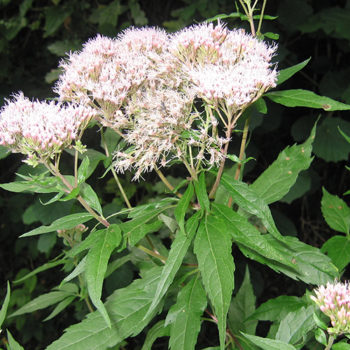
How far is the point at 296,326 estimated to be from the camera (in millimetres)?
1265

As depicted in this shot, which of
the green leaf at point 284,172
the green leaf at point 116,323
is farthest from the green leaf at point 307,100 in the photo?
the green leaf at point 116,323

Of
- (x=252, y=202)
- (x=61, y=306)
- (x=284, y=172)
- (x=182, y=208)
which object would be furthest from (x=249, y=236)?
(x=61, y=306)

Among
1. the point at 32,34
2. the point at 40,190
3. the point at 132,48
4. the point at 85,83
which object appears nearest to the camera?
the point at 40,190

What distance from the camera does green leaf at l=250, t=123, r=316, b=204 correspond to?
58.9 inches

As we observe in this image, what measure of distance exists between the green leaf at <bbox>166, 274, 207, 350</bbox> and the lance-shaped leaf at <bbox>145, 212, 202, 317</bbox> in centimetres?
19

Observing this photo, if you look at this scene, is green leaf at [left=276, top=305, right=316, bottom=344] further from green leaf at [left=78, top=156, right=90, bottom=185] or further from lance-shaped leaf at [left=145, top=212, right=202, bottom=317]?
green leaf at [left=78, top=156, right=90, bottom=185]

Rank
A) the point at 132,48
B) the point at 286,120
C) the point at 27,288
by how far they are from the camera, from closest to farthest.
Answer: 1. the point at 132,48
2. the point at 27,288
3. the point at 286,120

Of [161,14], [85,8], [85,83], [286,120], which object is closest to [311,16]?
[286,120]

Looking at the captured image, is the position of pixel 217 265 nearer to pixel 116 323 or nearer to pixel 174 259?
pixel 174 259

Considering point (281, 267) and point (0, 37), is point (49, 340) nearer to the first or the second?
point (0, 37)

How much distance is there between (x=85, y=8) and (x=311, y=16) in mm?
1718

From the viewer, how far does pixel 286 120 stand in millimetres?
3498

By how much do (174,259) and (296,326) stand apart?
444mm

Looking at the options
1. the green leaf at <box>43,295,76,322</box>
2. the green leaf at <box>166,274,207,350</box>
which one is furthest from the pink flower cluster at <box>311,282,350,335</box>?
the green leaf at <box>43,295,76,322</box>
